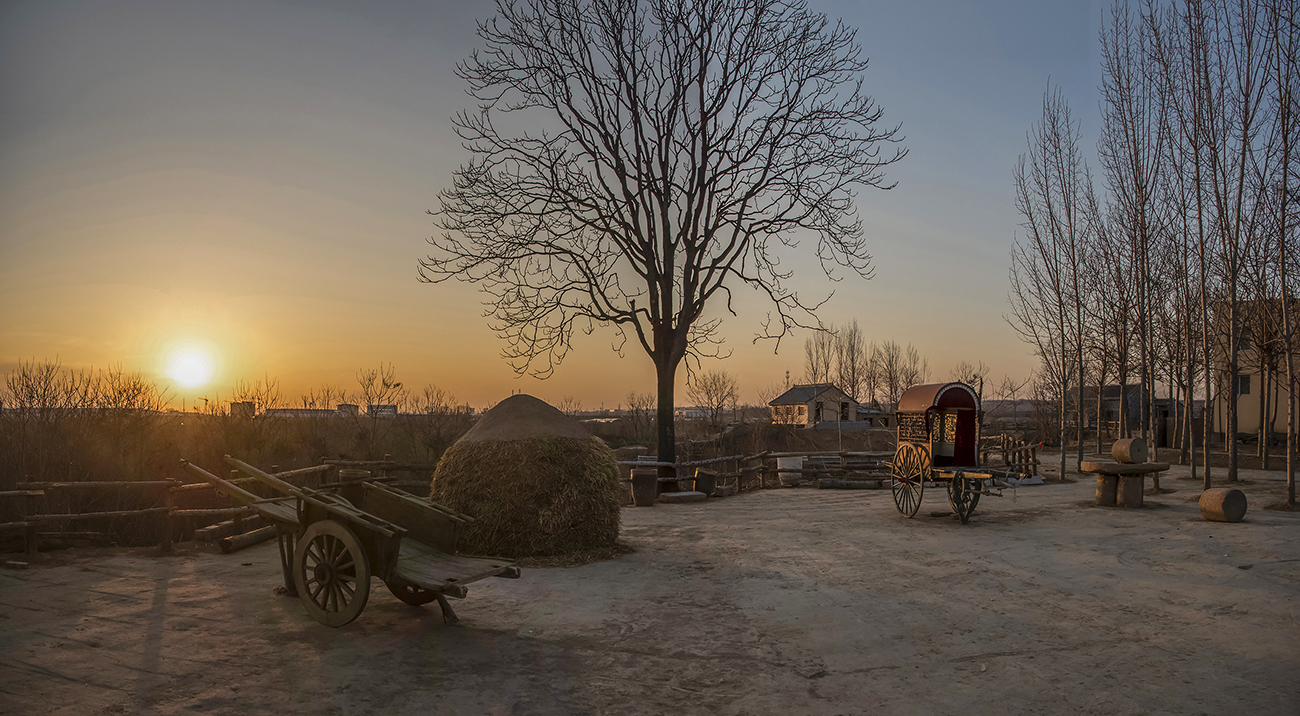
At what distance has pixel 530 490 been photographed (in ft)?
30.7

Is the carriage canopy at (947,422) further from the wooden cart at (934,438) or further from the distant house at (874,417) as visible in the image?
the distant house at (874,417)

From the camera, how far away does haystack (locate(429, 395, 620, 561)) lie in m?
9.31

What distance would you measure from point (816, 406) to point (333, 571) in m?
54.4

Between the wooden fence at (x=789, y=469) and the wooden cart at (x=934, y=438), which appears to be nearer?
the wooden cart at (x=934, y=438)

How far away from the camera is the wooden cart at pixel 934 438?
13.5 metres

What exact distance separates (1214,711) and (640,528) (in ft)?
28.5

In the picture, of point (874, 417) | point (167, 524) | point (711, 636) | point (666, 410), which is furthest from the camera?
point (874, 417)

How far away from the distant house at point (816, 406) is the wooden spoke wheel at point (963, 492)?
43.6m

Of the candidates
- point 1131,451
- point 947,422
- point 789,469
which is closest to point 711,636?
point 947,422

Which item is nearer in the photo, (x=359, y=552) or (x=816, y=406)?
(x=359, y=552)

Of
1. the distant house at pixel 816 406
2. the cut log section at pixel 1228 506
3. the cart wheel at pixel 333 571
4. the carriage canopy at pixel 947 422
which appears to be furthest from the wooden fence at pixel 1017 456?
the distant house at pixel 816 406

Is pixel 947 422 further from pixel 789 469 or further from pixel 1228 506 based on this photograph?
pixel 789 469

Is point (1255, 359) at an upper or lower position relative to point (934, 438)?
upper

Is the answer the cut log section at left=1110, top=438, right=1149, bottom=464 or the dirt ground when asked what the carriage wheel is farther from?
the cut log section at left=1110, top=438, right=1149, bottom=464
